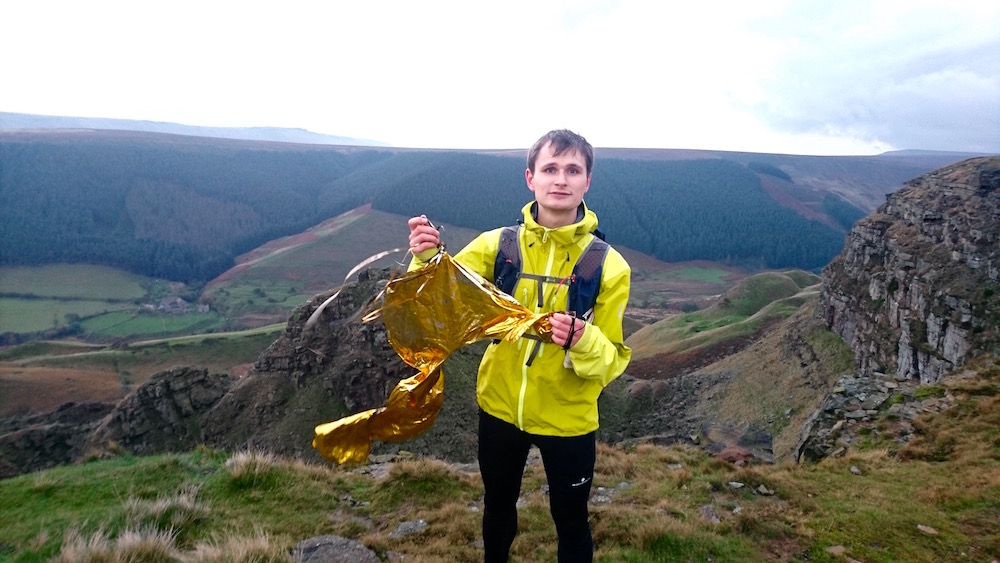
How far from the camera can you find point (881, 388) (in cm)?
1299

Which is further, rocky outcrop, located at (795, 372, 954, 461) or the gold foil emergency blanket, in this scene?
rocky outcrop, located at (795, 372, 954, 461)

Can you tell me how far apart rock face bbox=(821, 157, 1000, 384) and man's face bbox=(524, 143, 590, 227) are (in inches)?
759

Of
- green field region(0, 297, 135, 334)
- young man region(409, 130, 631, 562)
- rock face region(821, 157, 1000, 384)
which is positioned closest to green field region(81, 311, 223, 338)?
green field region(0, 297, 135, 334)

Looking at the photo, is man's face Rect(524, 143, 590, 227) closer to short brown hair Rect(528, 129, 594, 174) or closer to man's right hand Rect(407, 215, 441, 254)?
short brown hair Rect(528, 129, 594, 174)

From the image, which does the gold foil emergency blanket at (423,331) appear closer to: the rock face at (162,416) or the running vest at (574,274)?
the running vest at (574,274)

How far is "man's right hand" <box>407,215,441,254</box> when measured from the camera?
355 cm

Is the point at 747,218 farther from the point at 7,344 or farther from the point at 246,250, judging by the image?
the point at 7,344

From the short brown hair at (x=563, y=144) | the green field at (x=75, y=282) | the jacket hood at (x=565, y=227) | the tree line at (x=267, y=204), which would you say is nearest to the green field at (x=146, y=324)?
the green field at (x=75, y=282)

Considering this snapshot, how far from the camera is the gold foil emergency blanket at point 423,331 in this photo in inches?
142

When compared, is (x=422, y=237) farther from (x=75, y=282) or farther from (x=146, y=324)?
(x=75, y=282)

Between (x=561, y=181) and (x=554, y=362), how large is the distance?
3.96 ft

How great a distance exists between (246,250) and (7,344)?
55212 mm

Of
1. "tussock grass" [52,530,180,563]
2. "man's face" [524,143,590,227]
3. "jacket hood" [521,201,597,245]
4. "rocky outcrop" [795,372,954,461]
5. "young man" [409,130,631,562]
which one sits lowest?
"rocky outcrop" [795,372,954,461]

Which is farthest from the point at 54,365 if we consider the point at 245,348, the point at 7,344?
→ the point at 7,344
